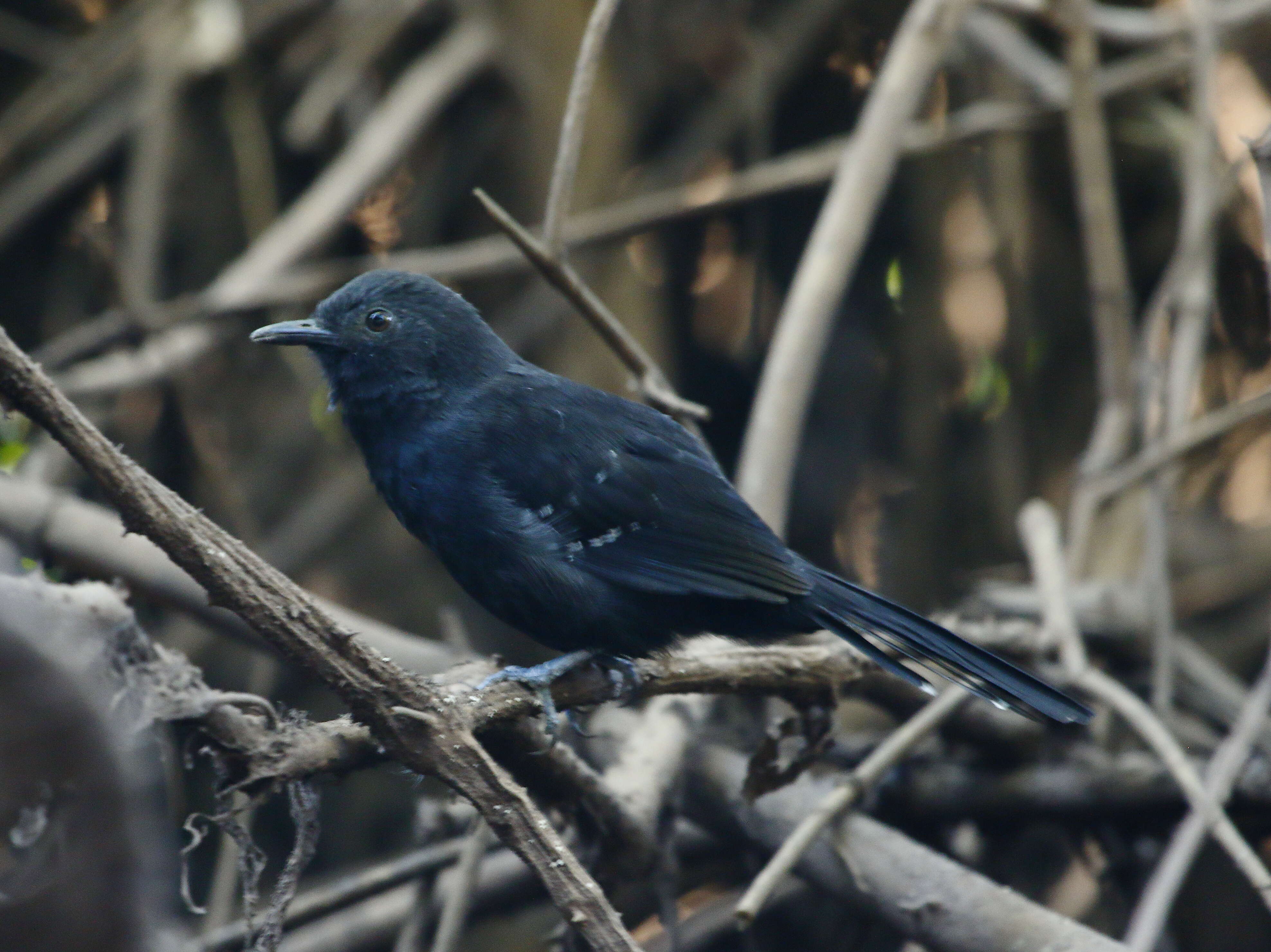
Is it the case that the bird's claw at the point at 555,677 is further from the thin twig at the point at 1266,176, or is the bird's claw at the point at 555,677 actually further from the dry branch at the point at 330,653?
the thin twig at the point at 1266,176

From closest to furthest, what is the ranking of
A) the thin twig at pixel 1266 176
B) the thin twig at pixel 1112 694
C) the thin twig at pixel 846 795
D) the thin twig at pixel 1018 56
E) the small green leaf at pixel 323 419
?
the thin twig at pixel 1266 176 → the thin twig at pixel 846 795 → the thin twig at pixel 1112 694 → the thin twig at pixel 1018 56 → the small green leaf at pixel 323 419

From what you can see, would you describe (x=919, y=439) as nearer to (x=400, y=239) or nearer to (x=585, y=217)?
(x=585, y=217)

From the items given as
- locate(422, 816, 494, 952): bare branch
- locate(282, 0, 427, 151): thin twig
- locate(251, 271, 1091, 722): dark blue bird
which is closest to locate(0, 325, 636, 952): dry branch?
locate(251, 271, 1091, 722): dark blue bird

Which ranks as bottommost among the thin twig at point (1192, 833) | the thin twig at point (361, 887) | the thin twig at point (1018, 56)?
the thin twig at point (1192, 833)

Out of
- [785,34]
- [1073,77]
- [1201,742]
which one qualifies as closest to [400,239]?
[785,34]

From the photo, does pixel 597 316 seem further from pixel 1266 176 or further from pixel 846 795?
pixel 1266 176

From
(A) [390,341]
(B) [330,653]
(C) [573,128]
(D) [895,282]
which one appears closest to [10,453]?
(A) [390,341]

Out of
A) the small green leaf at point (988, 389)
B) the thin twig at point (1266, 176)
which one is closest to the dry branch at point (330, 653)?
the thin twig at point (1266, 176)

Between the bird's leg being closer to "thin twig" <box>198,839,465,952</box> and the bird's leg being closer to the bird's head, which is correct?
"thin twig" <box>198,839,465,952</box>
